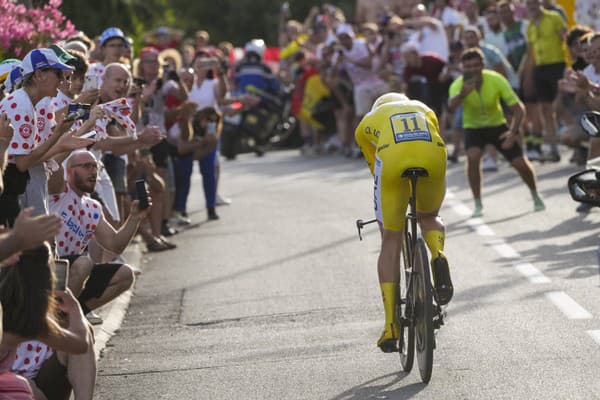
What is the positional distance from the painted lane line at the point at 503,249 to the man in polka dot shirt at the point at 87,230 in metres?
4.53

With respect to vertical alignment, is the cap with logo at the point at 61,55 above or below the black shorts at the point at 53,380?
above

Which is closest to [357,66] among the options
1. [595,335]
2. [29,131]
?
[595,335]

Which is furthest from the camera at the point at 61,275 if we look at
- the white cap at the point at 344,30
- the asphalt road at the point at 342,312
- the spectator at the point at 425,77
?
the white cap at the point at 344,30

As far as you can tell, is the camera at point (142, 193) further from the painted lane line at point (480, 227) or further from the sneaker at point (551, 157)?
the sneaker at point (551, 157)

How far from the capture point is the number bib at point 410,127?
891cm

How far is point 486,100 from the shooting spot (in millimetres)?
16578

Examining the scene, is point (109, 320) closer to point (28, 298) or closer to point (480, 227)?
point (28, 298)

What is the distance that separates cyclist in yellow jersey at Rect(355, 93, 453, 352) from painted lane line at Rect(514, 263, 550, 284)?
302cm

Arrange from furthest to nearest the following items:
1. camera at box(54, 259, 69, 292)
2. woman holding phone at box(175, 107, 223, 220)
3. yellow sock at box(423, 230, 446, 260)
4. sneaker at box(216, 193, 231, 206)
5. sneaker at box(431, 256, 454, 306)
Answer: sneaker at box(216, 193, 231, 206) → woman holding phone at box(175, 107, 223, 220) → yellow sock at box(423, 230, 446, 260) → sneaker at box(431, 256, 454, 306) → camera at box(54, 259, 69, 292)

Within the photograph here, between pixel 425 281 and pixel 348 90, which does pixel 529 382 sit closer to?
pixel 425 281

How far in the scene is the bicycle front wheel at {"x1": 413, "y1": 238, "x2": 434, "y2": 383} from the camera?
848cm

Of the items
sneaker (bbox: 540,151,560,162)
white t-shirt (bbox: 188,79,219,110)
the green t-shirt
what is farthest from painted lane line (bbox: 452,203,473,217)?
sneaker (bbox: 540,151,560,162)

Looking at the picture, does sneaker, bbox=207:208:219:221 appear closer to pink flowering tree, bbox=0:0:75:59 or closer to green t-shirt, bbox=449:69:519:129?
green t-shirt, bbox=449:69:519:129

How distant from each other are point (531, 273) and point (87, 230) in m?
4.10
